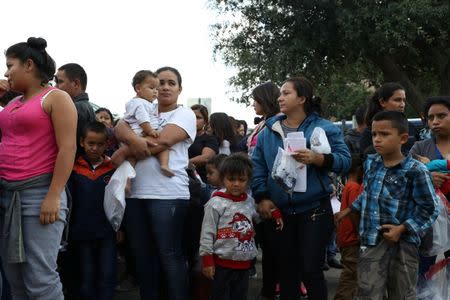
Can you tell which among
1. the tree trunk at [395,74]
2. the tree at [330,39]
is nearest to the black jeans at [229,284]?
the tree at [330,39]

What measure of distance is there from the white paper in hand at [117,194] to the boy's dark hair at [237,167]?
0.71m

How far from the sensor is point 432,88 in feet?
71.1

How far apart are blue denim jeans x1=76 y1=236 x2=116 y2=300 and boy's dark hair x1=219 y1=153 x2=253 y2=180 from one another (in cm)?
101

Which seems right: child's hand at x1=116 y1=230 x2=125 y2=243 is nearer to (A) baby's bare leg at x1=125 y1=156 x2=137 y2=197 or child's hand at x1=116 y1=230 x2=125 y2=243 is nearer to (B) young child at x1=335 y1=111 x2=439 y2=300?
(A) baby's bare leg at x1=125 y1=156 x2=137 y2=197

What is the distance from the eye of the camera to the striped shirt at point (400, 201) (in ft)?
13.7

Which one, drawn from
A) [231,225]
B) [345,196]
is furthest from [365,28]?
[231,225]

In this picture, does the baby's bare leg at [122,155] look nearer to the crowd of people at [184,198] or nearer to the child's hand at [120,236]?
the crowd of people at [184,198]

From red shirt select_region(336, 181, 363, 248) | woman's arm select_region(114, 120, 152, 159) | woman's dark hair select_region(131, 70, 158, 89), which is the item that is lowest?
red shirt select_region(336, 181, 363, 248)

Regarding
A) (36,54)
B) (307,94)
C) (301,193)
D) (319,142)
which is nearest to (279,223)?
(301,193)

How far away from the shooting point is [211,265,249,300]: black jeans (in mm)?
4766

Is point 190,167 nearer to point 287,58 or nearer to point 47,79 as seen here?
point 47,79

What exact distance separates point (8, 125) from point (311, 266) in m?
2.21

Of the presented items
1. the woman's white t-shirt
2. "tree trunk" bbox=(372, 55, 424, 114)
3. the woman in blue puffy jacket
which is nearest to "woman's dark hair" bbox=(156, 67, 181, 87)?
the woman's white t-shirt

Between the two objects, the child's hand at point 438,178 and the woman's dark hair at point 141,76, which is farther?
the woman's dark hair at point 141,76
